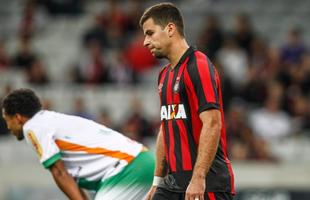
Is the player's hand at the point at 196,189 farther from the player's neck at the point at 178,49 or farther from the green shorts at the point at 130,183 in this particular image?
the green shorts at the point at 130,183

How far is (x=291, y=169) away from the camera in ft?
44.5

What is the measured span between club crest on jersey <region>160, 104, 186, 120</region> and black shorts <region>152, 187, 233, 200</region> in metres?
0.55

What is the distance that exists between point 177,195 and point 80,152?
134 cm

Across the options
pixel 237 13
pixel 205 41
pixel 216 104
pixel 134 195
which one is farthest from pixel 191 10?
pixel 216 104

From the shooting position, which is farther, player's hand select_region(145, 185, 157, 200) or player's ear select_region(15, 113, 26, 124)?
player's ear select_region(15, 113, 26, 124)

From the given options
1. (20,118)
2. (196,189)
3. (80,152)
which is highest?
(20,118)

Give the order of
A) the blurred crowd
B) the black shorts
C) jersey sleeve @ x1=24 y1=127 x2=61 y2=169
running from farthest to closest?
the blurred crowd
jersey sleeve @ x1=24 y1=127 x2=61 y2=169
the black shorts

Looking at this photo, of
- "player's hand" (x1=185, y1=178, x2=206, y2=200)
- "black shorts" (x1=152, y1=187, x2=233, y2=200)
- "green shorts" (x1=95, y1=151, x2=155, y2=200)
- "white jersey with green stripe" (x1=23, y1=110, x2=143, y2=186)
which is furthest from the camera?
"green shorts" (x1=95, y1=151, x2=155, y2=200)

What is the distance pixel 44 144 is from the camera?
8062 mm

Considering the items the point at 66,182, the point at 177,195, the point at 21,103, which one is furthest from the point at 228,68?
the point at 177,195

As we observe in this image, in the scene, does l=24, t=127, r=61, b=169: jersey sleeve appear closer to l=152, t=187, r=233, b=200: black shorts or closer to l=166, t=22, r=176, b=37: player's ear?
l=152, t=187, r=233, b=200: black shorts

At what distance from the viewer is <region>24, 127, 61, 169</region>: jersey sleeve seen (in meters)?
8.02

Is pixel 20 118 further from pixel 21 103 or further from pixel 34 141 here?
pixel 34 141

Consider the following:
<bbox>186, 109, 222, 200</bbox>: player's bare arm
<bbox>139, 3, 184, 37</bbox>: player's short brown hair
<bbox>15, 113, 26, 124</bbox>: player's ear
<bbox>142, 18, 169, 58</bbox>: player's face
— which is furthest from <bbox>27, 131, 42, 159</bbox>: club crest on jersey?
<bbox>186, 109, 222, 200</bbox>: player's bare arm
